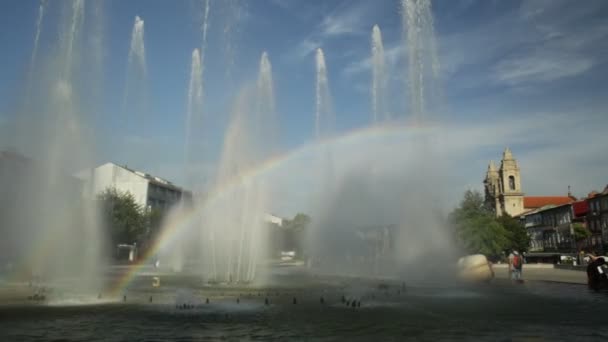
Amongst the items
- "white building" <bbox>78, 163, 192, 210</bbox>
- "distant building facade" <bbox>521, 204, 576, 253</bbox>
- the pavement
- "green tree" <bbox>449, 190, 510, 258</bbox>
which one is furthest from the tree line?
"white building" <bbox>78, 163, 192, 210</bbox>

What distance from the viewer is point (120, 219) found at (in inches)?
2286

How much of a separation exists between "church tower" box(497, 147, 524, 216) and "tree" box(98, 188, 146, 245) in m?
109

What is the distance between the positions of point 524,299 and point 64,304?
16.8 metres

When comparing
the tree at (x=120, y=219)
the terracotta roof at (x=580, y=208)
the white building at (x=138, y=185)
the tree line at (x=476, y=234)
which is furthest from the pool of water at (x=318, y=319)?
the terracotta roof at (x=580, y=208)

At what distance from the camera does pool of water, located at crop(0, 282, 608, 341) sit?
10211 mm

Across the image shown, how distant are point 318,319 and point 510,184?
138158 millimetres

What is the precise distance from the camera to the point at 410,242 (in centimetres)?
3362

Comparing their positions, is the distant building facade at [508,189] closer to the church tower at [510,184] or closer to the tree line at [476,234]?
the church tower at [510,184]

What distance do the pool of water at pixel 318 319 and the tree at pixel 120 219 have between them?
39828 millimetres

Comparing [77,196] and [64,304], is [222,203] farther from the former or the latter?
[64,304]

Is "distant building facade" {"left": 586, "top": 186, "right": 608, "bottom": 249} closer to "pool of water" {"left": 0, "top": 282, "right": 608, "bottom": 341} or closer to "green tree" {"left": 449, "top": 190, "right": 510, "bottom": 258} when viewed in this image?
"green tree" {"left": 449, "top": 190, "right": 510, "bottom": 258}

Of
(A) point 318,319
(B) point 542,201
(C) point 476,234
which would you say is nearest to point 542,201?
(B) point 542,201

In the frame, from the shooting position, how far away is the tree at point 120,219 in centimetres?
5531

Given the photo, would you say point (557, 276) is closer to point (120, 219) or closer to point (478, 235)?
point (478, 235)
